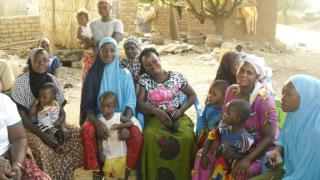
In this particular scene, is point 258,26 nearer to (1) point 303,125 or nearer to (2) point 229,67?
(2) point 229,67

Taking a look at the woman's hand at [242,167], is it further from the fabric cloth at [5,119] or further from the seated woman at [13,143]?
the fabric cloth at [5,119]

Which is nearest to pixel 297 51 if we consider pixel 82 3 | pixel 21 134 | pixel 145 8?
pixel 145 8

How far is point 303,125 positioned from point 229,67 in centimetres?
132

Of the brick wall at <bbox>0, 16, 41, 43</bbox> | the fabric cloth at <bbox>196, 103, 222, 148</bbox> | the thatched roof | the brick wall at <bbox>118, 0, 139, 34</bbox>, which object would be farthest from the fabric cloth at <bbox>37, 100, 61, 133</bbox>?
the brick wall at <bbox>118, 0, 139, 34</bbox>

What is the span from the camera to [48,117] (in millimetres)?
3857

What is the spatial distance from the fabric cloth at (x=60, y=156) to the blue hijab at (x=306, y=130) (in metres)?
1.85

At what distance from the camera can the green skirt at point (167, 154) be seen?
3.86 m

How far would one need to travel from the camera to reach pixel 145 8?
15.4 m

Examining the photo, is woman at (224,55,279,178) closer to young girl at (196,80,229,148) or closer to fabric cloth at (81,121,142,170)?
young girl at (196,80,229,148)

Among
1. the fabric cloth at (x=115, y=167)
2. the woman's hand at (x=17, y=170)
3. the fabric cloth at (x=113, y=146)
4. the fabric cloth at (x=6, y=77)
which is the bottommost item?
the fabric cloth at (x=115, y=167)

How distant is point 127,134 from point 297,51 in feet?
37.9

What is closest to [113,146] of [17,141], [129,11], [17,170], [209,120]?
[209,120]

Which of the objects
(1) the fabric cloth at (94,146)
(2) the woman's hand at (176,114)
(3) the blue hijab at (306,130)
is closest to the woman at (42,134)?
(1) the fabric cloth at (94,146)

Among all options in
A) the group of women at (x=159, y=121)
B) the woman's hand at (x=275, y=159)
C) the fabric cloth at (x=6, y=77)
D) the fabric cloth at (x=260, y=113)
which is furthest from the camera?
the fabric cloth at (x=6, y=77)
